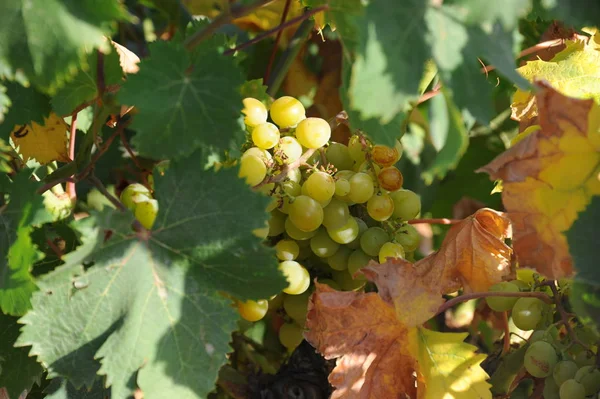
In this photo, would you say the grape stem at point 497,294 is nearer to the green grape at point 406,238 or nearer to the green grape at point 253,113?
the green grape at point 406,238

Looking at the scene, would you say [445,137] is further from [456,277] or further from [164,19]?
[164,19]

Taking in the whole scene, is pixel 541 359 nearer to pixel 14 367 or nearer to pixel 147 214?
pixel 147 214

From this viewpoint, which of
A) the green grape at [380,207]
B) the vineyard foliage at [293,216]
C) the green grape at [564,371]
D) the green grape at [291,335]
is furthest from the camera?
the green grape at [291,335]

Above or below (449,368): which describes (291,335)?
below

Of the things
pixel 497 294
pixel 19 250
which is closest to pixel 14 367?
pixel 19 250

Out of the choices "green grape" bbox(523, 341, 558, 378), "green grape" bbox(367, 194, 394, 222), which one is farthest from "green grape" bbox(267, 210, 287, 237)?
"green grape" bbox(523, 341, 558, 378)

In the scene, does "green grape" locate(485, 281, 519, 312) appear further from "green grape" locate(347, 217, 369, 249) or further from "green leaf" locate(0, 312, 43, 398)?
"green leaf" locate(0, 312, 43, 398)

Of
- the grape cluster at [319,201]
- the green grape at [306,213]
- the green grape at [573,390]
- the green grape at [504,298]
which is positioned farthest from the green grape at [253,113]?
the green grape at [573,390]
